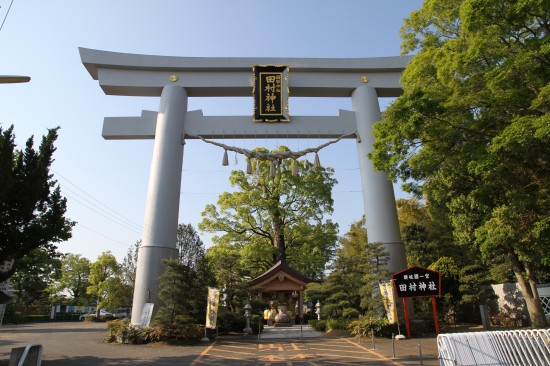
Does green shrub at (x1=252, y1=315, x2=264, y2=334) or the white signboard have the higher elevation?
the white signboard

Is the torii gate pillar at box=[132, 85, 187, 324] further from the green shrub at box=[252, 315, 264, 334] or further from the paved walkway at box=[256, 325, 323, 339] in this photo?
the green shrub at box=[252, 315, 264, 334]

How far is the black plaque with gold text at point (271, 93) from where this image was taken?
48.5 feet

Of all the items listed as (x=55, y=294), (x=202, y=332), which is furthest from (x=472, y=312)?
(x=55, y=294)

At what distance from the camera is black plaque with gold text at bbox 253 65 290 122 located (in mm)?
14781

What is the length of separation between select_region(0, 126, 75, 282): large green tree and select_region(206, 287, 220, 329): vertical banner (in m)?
5.06

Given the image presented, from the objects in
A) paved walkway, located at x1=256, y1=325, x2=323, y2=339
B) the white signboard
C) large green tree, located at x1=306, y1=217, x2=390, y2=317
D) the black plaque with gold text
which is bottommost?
paved walkway, located at x1=256, y1=325, x2=323, y2=339

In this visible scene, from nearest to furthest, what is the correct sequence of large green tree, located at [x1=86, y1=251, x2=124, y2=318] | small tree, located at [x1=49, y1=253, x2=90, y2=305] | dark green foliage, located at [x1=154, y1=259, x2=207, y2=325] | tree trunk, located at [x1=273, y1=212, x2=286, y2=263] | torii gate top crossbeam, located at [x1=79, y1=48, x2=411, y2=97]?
dark green foliage, located at [x1=154, y1=259, x2=207, y2=325]
torii gate top crossbeam, located at [x1=79, y1=48, x2=411, y2=97]
tree trunk, located at [x1=273, y1=212, x2=286, y2=263]
large green tree, located at [x1=86, y1=251, x2=124, y2=318]
small tree, located at [x1=49, y1=253, x2=90, y2=305]

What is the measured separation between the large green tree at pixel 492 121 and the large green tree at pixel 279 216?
362 inches

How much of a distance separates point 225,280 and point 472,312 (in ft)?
39.7

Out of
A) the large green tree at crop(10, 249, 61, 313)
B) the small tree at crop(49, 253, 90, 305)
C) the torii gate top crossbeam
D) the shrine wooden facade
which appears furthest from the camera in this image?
the small tree at crop(49, 253, 90, 305)

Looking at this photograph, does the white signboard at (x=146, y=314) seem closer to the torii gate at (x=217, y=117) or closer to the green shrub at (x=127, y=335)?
the green shrub at (x=127, y=335)

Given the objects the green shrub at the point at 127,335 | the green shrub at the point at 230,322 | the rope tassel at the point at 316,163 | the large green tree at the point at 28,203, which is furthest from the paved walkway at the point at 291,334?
the large green tree at the point at 28,203

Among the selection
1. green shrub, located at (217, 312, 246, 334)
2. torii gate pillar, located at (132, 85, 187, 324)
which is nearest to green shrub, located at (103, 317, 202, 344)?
torii gate pillar, located at (132, 85, 187, 324)

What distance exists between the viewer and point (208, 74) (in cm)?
1539
